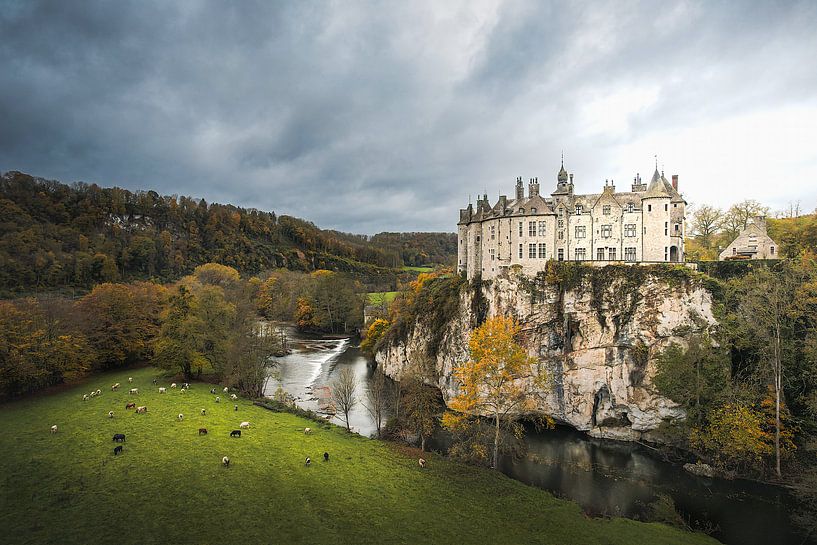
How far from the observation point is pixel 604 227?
3906 cm

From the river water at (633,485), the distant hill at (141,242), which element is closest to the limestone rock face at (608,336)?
the river water at (633,485)

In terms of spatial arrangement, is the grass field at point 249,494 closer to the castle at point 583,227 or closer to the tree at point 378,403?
the tree at point 378,403

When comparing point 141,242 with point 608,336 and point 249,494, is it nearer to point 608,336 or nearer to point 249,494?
point 249,494

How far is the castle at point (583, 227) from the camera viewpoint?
122 feet

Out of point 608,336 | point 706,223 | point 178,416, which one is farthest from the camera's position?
point 706,223

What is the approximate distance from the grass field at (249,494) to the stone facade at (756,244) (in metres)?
28.1

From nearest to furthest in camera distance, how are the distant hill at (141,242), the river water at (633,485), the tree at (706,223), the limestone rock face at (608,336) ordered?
the river water at (633,485), the limestone rock face at (608,336), the tree at (706,223), the distant hill at (141,242)

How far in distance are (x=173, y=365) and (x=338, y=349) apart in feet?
97.3

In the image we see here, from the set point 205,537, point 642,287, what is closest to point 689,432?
point 642,287

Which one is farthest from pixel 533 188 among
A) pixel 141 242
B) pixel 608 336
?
pixel 141 242

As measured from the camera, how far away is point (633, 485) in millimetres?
25031

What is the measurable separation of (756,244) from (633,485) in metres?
25.5

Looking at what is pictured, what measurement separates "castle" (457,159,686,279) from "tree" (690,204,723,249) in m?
13.8

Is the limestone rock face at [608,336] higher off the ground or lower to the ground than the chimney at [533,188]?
lower
